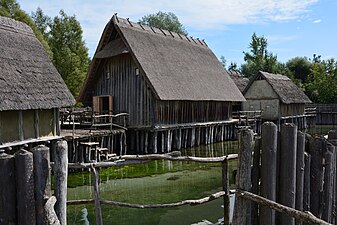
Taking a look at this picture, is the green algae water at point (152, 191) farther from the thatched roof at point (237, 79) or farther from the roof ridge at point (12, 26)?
the thatched roof at point (237, 79)

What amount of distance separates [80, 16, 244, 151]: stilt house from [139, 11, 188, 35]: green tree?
142 feet

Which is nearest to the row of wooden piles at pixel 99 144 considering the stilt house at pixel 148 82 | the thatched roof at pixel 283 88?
the stilt house at pixel 148 82

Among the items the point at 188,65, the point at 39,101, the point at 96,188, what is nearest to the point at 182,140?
the point at 188,65

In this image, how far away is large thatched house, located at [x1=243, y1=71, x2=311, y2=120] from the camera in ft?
115

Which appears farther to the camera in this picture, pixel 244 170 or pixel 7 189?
pixel 244 170

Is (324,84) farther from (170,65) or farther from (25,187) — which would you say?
(25,187)

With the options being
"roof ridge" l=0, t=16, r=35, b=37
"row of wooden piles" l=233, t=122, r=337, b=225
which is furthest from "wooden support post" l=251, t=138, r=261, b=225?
"roof ridge" l=0, t=16, r=35, b=37

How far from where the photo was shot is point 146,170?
55.4ft

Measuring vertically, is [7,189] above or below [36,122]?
below

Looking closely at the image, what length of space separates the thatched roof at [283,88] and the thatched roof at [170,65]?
6720mm

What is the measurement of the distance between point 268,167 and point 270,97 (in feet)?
103

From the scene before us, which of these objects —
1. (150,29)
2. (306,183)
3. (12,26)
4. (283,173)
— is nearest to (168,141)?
(150,29)

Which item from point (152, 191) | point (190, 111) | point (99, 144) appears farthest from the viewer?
point (190, 111)

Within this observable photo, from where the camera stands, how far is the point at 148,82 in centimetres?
2108
